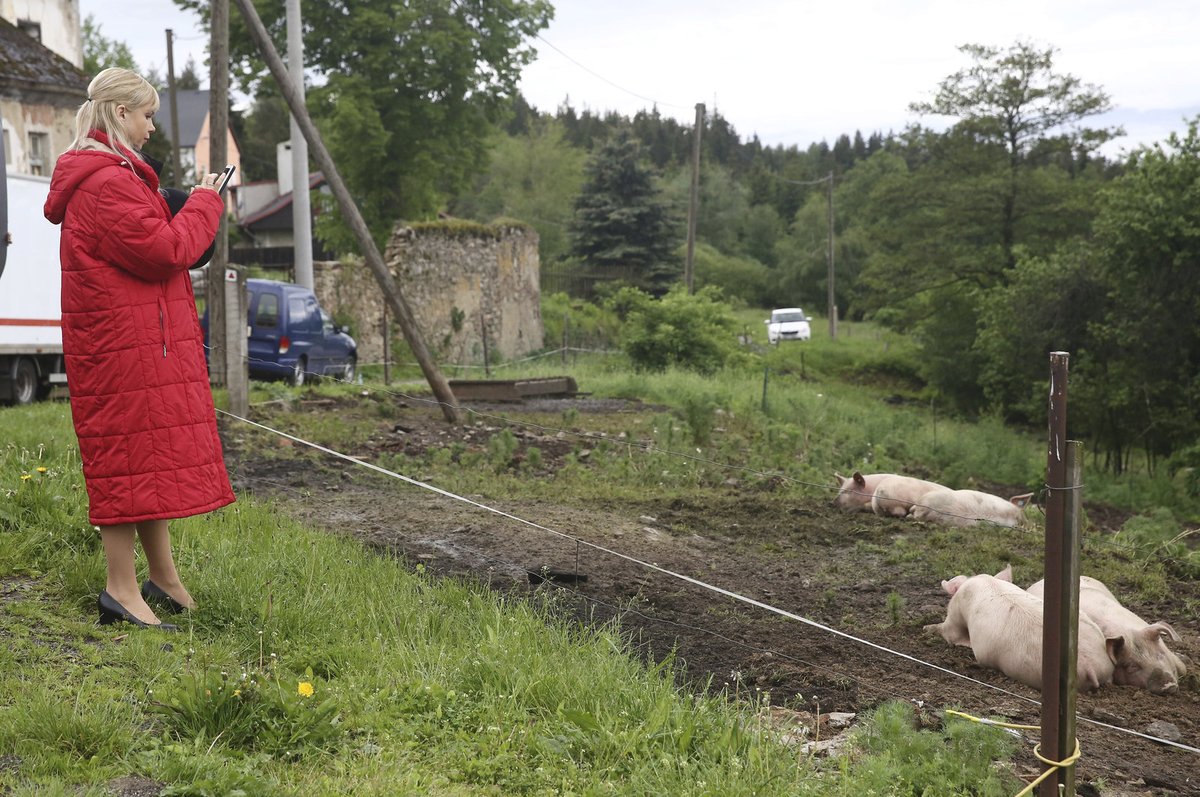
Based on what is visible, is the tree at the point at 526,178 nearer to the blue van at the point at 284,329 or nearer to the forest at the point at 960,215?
the forest at the point at 960,215

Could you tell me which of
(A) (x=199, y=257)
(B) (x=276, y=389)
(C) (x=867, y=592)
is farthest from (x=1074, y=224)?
(A) (x=199, y=257)

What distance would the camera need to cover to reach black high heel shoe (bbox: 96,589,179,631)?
4.76 m

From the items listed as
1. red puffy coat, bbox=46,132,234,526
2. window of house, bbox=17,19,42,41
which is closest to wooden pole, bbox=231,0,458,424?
red puffy coat, bbox=46,132,234,526

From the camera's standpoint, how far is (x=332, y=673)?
14.9 feet

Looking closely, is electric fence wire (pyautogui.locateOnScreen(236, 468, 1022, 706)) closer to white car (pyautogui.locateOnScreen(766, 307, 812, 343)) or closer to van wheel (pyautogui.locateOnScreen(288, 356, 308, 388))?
van wheel (pyautogui.locateOnScreen(288, 356, 308, 388))

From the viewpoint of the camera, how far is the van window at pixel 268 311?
20.2m

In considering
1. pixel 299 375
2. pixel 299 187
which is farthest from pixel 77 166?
pixel 299 187

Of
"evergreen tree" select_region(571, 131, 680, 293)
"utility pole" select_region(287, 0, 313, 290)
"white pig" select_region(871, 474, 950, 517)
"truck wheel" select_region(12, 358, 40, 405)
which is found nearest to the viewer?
"white pig" select_region(871, 474, 950, 517)

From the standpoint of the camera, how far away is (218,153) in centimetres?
1174

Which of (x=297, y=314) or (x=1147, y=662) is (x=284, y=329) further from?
(x=1147, y=662)

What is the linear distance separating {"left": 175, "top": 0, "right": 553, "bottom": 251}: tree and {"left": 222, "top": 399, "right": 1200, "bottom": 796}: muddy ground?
2259cm

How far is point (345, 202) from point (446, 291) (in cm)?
1741

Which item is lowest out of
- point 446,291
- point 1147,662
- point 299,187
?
point 1147,662

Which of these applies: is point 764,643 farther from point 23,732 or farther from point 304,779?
point 23,732
